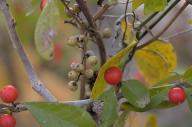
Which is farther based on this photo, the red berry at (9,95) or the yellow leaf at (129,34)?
the yellow leaf at (129,34)

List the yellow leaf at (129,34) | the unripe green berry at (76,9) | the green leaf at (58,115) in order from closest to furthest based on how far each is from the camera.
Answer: the green leaf at (58,115) → the unripe green berry at (76,9) → the yellow leaf at (129,34)

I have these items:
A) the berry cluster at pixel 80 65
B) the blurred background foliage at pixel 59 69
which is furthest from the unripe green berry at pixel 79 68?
the blurred background foliage at pixel 59 69

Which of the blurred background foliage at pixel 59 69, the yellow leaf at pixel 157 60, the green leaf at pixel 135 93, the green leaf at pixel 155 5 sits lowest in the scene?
the blurred background foliage at pixel 59 69

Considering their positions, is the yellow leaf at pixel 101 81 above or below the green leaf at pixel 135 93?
above

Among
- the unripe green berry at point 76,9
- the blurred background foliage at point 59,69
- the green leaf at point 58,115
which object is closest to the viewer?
the green leaf at point 58,115

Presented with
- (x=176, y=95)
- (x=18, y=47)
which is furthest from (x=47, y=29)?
(x=176, y=95)

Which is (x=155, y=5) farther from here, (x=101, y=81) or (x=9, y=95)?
(x=9, y=95)

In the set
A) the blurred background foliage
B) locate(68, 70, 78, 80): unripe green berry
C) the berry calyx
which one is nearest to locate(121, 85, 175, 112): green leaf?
the berry calyx

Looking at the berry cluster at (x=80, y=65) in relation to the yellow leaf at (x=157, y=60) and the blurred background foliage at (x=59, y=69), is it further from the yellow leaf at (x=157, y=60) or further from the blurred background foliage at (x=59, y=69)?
the blurred background foliage at (x=59, y=69)
